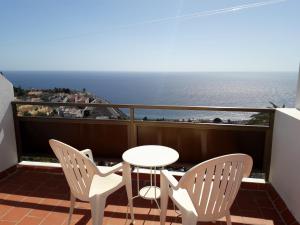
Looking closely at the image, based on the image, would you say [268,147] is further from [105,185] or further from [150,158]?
[105,185]

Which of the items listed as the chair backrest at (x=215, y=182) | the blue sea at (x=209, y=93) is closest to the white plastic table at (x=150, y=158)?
the chair backrest at (x=215, y=182)

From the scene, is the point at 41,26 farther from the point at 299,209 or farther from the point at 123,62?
the point at 299,209

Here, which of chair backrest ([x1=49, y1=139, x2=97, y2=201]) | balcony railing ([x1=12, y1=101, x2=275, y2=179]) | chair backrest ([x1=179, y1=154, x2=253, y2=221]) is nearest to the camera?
chair backrest ([x1=179, y1=154, x2=253, y2=221])

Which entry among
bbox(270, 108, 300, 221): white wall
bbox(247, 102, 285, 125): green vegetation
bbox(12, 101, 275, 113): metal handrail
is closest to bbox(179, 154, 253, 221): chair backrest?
bbox(270, 108, 300, 221): white wall

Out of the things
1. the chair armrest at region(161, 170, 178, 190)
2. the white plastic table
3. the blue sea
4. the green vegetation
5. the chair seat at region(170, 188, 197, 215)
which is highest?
the green vegetation

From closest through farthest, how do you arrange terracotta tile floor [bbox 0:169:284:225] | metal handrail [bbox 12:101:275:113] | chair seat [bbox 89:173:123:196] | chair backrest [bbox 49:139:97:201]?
chair backrest [bbox 49:139:97:201] → chair seat [bbox 89:173:123:196] → terracotta tile floor [bbox 0:169:284:225] → metal handrail [bbox 12:101:275:113]

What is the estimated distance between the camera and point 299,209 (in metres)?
2.15

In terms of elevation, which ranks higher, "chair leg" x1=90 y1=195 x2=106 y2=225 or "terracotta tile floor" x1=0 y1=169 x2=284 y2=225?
"chair leg" x1=90 y1=195 x2=106 y2=225

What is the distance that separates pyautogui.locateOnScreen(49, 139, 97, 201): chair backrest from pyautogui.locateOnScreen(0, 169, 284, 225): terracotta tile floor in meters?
0.58

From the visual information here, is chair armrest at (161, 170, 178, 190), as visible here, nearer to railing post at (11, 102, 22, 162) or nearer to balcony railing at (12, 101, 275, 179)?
balcony railing at (12, 101, 275, 179)

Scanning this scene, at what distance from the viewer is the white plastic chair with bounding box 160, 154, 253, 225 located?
60.6 inches

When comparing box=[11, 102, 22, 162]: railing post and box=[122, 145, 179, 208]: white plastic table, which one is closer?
box=[122, 145, 179, 208]: white plastic table

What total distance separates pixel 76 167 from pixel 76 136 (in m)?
1.70

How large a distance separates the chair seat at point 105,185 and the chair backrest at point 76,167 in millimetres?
105
